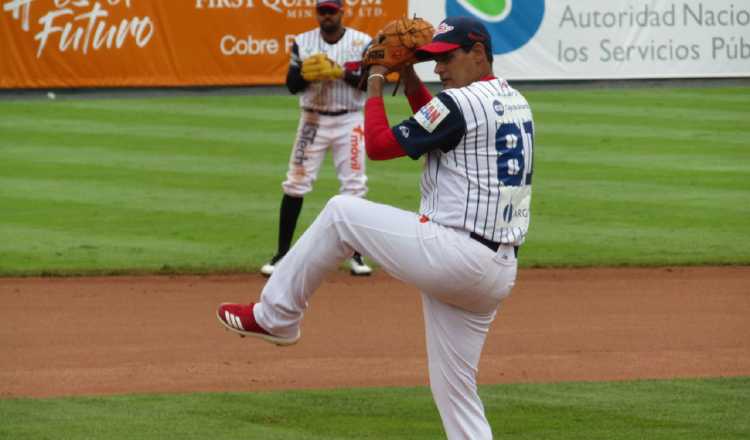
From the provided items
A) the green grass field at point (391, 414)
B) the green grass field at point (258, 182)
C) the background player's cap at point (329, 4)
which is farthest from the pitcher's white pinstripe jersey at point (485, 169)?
the green grass field at point (258, 182)

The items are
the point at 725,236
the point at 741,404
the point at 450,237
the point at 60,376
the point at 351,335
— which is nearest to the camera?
the point at 450,237

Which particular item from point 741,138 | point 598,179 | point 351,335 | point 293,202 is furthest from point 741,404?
point 741,138

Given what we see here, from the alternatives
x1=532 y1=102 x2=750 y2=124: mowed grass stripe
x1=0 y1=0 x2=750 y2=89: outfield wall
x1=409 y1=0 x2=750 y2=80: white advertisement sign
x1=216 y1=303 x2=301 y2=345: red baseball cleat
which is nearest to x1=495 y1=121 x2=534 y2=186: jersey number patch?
x1=216 y1=303 x2=301 y2=345: red baseball cleat

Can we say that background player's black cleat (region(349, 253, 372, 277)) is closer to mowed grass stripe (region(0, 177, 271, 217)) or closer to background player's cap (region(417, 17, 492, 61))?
mowed grass stripe (region(0, 177, 271, 217))

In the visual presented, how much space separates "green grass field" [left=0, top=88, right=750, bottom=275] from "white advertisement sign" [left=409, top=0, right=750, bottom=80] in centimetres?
100

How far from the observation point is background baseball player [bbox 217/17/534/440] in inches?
212

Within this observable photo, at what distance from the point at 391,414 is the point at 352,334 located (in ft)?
6.66

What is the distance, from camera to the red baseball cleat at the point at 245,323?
5621 mm

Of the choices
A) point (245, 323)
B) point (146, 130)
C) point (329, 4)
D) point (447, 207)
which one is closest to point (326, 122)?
point (329, 4)

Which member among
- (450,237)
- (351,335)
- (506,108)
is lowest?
(351,335)

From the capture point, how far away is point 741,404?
751 centimetres

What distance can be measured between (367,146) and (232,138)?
12.6 m

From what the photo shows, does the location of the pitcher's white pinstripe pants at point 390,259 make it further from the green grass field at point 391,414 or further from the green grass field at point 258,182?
the green grass field at point 258,182

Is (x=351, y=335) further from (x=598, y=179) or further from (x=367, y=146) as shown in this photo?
(x=598, y=179)
